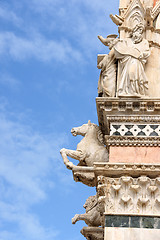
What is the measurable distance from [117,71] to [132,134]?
6.03ft

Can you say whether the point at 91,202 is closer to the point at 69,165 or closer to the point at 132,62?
the point at 69,165

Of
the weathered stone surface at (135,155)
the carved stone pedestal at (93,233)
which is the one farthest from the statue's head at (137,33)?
the carved stone pedestal at (93,233)

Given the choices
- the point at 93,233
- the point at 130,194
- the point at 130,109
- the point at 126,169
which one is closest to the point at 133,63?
the point at 130,109

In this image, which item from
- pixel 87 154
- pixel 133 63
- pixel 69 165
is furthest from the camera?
pixel 87 154

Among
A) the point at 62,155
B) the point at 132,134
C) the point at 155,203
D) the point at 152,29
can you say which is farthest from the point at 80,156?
the point at 152,29

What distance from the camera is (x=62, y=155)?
1391 centimetres

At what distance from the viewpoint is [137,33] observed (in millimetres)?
14352

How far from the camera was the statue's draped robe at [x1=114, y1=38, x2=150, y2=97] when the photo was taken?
1350 centimetres

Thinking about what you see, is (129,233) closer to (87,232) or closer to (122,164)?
(122,164)

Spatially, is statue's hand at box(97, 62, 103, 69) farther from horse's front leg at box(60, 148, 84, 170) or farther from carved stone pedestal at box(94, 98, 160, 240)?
horse's front leg at box(60, 148, 84, 170)

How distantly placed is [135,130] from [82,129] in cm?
193

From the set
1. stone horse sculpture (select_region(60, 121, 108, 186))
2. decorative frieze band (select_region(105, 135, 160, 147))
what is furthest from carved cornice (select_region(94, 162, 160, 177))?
stone horse sculpture (select_region(60, 121, 108, 186))

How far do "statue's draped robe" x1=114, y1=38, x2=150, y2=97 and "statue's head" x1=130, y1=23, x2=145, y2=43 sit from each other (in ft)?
0.29

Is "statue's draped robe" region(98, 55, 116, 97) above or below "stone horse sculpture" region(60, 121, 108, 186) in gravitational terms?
above
